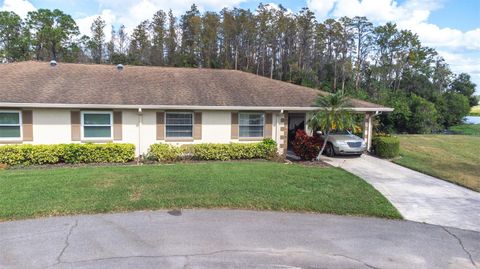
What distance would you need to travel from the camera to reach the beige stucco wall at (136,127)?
12352 mm

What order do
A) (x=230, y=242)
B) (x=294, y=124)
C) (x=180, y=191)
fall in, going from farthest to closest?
1. (x=294, y=124)
2. (x=180, y=191)
3. (x=230, y=242)

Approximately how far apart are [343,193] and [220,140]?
7.01 meters

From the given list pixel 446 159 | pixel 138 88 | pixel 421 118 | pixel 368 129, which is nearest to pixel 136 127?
pixel 138 88

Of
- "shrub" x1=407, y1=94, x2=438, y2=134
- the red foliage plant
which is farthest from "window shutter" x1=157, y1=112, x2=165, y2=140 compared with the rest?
"shrub" x1=407, y1=94, x2=438, y2=134

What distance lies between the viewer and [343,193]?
8320 millimetres

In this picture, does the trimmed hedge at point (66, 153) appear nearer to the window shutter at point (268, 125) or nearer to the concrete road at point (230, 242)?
the window shutter at point (268, 125)

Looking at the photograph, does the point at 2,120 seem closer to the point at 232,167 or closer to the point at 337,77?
the point at 232,167

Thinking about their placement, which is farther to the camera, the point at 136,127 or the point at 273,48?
the point at 273,48

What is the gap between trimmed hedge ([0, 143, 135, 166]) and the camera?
37.5 feet

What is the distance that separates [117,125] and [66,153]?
220 cm

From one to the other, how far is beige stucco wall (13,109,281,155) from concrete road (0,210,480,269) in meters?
7.21

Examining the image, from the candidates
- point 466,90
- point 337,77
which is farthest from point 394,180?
point 466,90

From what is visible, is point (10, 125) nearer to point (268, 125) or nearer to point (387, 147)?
point (268, 125)

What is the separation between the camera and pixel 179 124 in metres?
13.7
